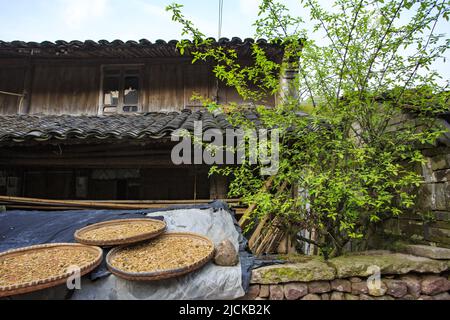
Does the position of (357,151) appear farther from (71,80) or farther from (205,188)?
(71,80)

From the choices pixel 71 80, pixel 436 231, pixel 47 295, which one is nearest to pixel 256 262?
pixel 47 295

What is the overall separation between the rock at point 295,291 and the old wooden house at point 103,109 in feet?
8.37

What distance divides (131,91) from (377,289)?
262 inches

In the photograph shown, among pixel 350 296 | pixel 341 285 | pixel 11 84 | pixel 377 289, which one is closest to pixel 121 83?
pixel 11 84

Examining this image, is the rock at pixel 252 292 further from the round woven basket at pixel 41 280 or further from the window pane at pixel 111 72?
the window pane at pixel 111 72

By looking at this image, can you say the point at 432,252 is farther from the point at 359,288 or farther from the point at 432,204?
the point at 359,288

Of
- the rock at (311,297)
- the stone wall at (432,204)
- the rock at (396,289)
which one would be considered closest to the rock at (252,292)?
the rock at (311,297)

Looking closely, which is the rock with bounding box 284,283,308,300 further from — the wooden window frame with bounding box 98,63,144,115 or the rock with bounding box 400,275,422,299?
the wooden window frame with bounding box 98,63,144,115

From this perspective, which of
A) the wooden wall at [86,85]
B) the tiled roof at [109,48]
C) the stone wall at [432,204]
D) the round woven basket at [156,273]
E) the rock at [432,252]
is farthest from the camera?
the wooden wall at [86,85]

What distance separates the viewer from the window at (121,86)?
6645mm

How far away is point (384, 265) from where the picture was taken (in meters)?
2.58

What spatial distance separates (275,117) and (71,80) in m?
6.23

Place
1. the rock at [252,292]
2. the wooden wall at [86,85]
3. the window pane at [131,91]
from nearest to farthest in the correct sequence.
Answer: the rock at [252,292] < the wooden wall at [86,85] < the window pane at [131,91]
